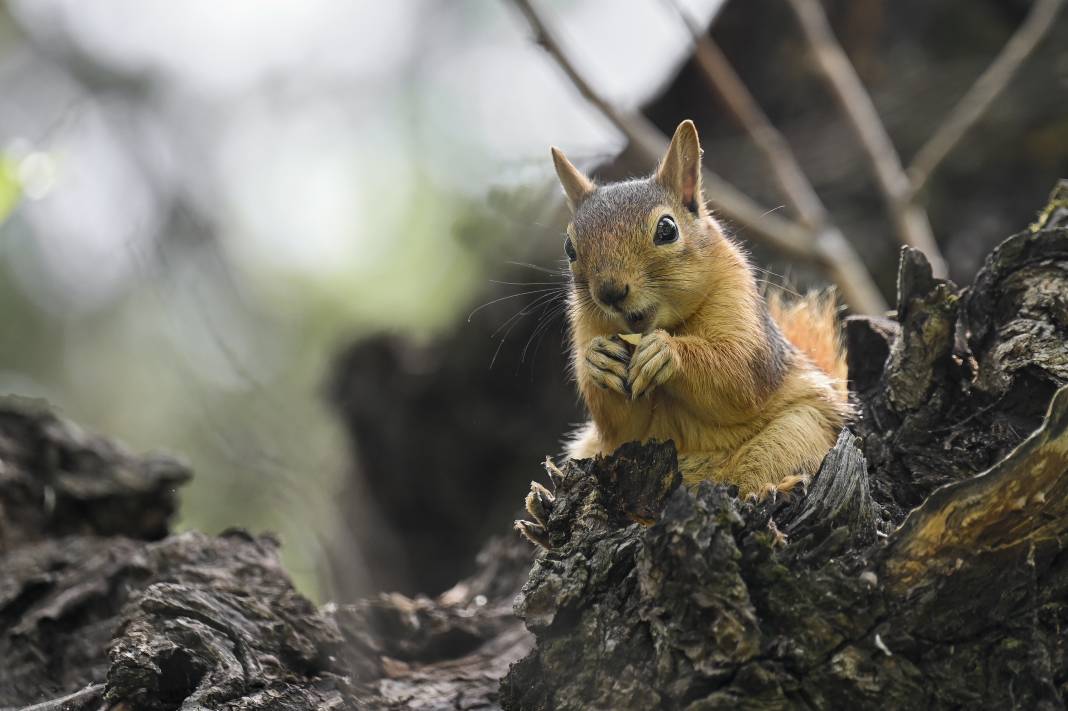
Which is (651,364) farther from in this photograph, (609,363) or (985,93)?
(985,93)

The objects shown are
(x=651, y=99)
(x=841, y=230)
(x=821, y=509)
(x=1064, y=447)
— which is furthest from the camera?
(x=651, y=99)

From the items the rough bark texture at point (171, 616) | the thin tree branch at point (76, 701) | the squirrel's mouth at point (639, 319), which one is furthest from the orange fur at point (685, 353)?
the thin tree branch at point (76, 701)

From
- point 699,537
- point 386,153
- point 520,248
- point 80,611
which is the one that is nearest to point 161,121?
point 386,153

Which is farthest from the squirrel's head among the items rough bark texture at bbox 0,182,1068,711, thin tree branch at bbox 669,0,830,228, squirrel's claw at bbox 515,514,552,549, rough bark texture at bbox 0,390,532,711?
thin tree branch at bbox 669,0,830,228

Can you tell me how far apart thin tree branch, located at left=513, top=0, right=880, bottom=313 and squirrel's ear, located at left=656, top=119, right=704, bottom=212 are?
55 cm

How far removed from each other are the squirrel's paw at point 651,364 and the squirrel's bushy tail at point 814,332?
93 centimetres

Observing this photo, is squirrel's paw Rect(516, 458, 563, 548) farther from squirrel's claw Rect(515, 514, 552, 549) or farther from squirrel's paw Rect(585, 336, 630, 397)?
squirrel's paw Rect(585, 336, 630, 397)

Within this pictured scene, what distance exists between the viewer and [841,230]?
18.5 feet

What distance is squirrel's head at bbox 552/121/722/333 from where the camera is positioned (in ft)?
9.61

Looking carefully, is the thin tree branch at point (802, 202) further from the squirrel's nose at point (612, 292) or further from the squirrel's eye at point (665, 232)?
the squirrel's nose at point (612, 292)

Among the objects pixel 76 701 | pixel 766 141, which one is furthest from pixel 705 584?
pixel 766 141

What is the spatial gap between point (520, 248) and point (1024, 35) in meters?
2.68

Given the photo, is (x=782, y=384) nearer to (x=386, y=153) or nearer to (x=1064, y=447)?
(x=1064, y=447)

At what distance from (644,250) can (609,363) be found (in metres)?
0.45
